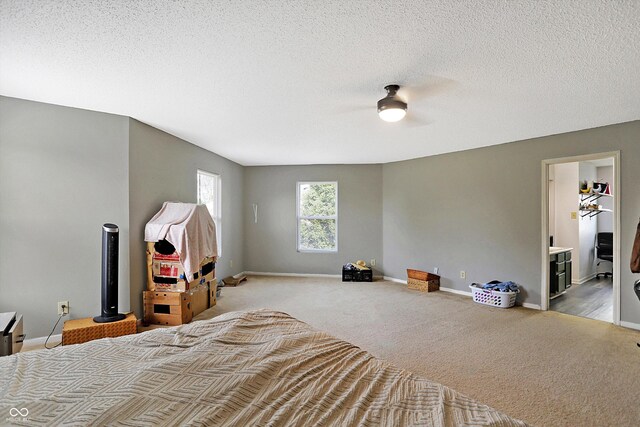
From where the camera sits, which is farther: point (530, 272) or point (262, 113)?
point (530, 272)

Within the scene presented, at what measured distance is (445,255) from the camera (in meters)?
5.44

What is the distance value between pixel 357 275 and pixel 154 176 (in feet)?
12.8

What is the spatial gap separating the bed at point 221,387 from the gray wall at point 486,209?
3994 mm

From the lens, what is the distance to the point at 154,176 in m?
3.91

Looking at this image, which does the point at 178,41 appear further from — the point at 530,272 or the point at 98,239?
the point at 530,272

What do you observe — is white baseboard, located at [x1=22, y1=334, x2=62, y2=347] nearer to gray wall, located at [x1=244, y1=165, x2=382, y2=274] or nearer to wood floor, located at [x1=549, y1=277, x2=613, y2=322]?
gray wall, located at [x1=244, y1=165, x2=382, y2=274]

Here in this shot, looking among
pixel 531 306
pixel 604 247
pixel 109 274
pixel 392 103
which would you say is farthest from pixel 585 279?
pixel 109 274

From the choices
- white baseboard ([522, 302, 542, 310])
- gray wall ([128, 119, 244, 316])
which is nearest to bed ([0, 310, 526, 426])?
gray wall ([128, 119, 244, 316])

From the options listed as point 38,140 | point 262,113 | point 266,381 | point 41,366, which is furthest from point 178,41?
point 38,140

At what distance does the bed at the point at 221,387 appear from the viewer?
3.26 feet

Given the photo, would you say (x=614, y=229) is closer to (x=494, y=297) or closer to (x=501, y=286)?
(x=501, y=286)

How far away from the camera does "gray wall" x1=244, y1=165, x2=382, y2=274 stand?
6465mm

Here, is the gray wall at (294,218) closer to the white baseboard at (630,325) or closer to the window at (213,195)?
the window at (213,195)

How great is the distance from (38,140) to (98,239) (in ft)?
3.57
